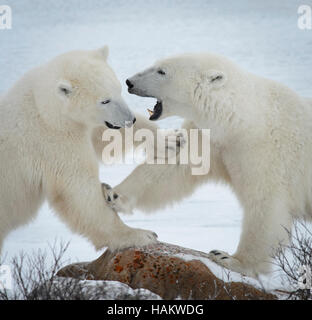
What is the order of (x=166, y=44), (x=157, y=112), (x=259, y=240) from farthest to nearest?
(x=166, y=44), (x=157, y=112), (x=259, y=240)

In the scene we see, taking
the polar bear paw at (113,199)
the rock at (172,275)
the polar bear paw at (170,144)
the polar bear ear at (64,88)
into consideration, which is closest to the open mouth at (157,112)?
the polar bear paw at (170,144)

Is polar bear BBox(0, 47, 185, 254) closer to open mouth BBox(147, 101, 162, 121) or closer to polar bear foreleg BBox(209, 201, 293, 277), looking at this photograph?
open mouth BBox(147, 101, 162, 121)

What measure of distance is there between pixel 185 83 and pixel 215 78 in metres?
0.22

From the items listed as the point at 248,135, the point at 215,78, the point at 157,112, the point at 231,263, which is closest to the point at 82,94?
the point at 157,112

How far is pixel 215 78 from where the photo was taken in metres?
3.56

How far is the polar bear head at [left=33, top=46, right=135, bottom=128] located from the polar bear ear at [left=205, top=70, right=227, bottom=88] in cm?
64

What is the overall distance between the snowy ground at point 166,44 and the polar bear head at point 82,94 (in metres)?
1.11

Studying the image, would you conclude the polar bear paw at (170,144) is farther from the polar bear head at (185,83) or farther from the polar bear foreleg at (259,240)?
the polar bear foreleg at (259,240)

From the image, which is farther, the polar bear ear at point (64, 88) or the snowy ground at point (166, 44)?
the snowy ground at point (166, 44)

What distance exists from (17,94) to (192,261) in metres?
1.67

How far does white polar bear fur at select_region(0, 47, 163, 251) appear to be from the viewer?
130 inches

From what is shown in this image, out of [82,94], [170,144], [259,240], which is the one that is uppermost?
[82,94]

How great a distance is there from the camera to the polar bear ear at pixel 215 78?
11.6 ft

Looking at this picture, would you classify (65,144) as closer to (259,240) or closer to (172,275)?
(172,275)
